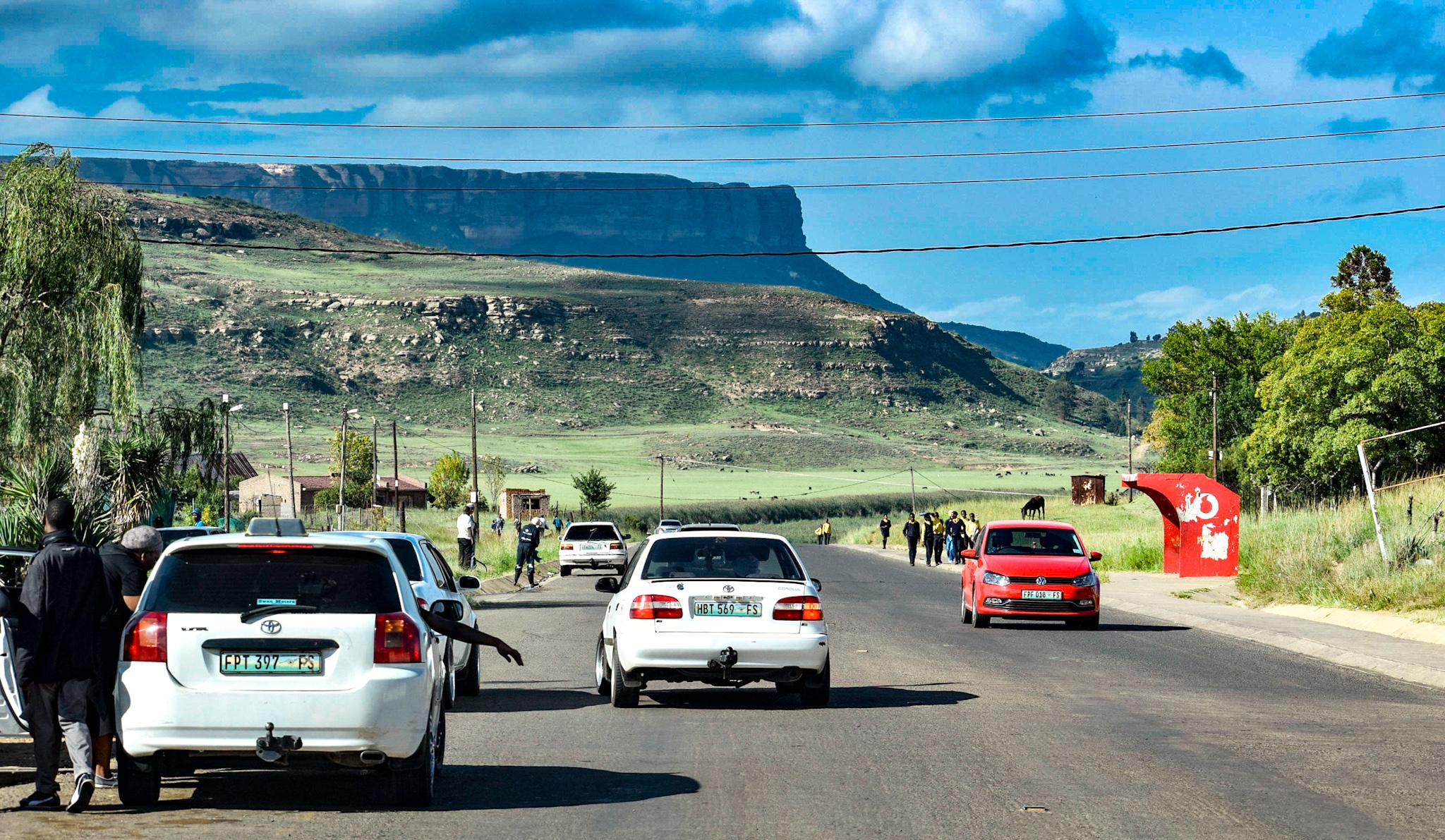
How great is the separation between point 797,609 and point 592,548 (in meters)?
35.3

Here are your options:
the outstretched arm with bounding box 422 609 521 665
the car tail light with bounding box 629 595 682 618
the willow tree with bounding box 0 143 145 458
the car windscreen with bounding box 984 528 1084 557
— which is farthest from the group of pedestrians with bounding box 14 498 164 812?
the willow tree with bounding box 0 143 145 458

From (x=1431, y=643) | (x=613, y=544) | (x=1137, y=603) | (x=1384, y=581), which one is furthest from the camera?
(x=613, y=544)

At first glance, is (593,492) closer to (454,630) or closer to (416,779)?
(454,630)

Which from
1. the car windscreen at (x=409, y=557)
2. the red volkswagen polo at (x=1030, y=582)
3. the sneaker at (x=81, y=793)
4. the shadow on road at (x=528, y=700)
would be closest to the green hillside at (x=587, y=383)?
the red volkswagen polo at (x=1030, y=582)

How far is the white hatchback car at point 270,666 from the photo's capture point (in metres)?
8.52

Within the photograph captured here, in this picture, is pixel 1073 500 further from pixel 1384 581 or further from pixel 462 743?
pixel 462 743

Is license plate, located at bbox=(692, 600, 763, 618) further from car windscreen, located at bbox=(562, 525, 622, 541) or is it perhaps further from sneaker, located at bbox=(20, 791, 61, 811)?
car windscreen, located at bbox=(562, 525, 622, 541)

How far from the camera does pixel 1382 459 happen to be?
63.8 metres

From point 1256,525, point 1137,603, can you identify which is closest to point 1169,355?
point 1256,525

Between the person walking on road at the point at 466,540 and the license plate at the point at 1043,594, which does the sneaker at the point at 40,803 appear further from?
the person walking on road at the point at 466,540

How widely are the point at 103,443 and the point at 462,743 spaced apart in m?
16.6

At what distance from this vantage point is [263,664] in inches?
340

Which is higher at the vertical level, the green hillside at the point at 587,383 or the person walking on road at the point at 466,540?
the green hillside at the point at 587,383

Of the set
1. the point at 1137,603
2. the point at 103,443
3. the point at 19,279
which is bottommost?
the point at 1137,603
